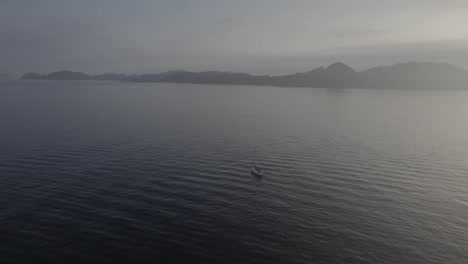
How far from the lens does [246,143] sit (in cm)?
9919

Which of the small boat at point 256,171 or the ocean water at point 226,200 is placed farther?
the small boat at point 256,171

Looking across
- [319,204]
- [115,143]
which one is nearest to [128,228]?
[319,204]

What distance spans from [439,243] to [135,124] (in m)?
113

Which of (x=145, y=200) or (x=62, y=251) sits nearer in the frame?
(x=62, y=251)

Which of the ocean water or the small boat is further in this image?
the small boat

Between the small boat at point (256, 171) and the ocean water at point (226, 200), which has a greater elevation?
the small boat at point (256, 171)

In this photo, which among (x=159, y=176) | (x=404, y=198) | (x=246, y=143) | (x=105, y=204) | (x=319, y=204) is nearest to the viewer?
(x=105, y=204)

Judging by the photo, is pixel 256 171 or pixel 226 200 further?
pixel 256 171

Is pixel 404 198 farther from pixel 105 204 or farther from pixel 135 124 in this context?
pixel 135 124

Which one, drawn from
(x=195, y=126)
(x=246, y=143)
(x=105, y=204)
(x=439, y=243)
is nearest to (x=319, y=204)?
(x=439, y=243)

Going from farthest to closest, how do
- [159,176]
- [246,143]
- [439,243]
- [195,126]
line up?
[195,126]
[246,143]
[159,176]
[439,243]

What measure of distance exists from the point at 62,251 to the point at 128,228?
27.5 feet

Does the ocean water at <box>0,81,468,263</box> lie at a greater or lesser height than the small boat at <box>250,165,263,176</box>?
lesser

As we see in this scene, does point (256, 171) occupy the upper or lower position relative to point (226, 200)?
upper
